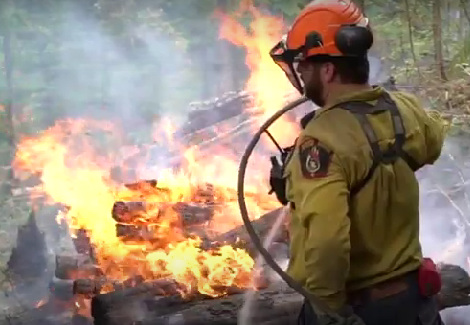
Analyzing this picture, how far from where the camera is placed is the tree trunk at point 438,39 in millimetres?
7227

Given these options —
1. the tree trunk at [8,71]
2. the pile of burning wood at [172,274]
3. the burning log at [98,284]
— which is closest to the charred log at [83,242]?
the pile of burning wood at [172,274]

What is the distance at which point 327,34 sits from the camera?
2.46m

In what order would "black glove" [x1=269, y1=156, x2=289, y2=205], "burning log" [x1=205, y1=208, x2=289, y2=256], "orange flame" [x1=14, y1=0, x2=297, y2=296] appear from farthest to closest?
1. "burning log" [x1=205, y1=208, x2=289, y2=256]
2. "orange flame" [x1=14, y1=0, x2=297, y2=296]
3. "black glove" [x1=269, y1=156, x2=289, y2=205]

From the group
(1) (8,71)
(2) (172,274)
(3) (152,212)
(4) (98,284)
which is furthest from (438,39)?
(1) (8,71)

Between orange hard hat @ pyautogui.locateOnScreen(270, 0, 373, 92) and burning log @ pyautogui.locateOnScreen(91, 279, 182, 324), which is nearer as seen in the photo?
orange hard hat @ pyautogui.locateOnScreen(270, 0, 373, 92)

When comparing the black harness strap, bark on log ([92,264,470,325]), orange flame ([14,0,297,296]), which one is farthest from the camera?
orange flame ([14,0,297,296])

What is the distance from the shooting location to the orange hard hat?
2.41 metres

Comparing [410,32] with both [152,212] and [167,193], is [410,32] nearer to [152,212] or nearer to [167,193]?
[167,193]

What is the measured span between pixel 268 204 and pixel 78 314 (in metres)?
2.09

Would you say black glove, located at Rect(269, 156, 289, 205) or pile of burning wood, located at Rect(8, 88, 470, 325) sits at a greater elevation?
black glove, located at Rect(269, 156, 289, 205)

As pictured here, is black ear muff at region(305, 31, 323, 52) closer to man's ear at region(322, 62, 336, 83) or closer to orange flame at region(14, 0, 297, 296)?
man's ear at region(322, 62, 336, 83)

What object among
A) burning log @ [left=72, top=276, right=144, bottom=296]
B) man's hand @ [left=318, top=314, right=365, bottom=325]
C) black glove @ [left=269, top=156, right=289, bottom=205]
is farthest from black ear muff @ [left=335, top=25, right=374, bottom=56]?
burning log @ [left=72, top=276, right=144, bottom=296]

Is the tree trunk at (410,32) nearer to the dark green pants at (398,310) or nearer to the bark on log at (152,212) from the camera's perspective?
the bark on log at (152,212)

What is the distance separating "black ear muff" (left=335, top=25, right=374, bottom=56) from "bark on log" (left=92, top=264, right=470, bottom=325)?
2.08 meters
